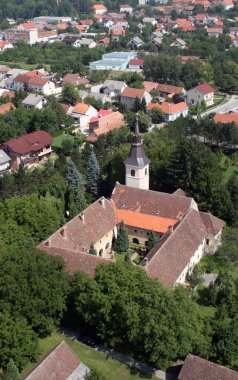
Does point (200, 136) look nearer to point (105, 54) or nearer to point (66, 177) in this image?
point (66, 177)

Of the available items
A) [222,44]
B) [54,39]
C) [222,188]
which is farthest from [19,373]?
[54,39]

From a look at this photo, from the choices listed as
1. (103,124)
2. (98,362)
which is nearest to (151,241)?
(98,362)

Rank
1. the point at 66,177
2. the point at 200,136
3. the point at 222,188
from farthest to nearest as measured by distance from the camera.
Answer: the point at 200,136 < the point at 66,177 < the point at 222,188

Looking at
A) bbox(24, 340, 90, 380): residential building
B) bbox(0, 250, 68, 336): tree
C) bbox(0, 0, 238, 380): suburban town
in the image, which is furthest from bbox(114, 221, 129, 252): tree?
bbox(24, 340, 90, 380): residential building

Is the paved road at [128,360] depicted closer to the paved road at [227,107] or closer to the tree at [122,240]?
the tree at [122,240]

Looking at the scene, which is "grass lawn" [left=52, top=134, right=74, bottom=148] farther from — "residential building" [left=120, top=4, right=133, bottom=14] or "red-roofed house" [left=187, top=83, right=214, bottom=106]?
"residential building" [left=120, top=4, right=133, bottom=14]

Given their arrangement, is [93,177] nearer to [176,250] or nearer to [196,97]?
[176,250]

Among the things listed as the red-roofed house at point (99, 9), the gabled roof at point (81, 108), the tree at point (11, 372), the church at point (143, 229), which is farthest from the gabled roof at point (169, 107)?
the red-roofed house at point (99, 9)
